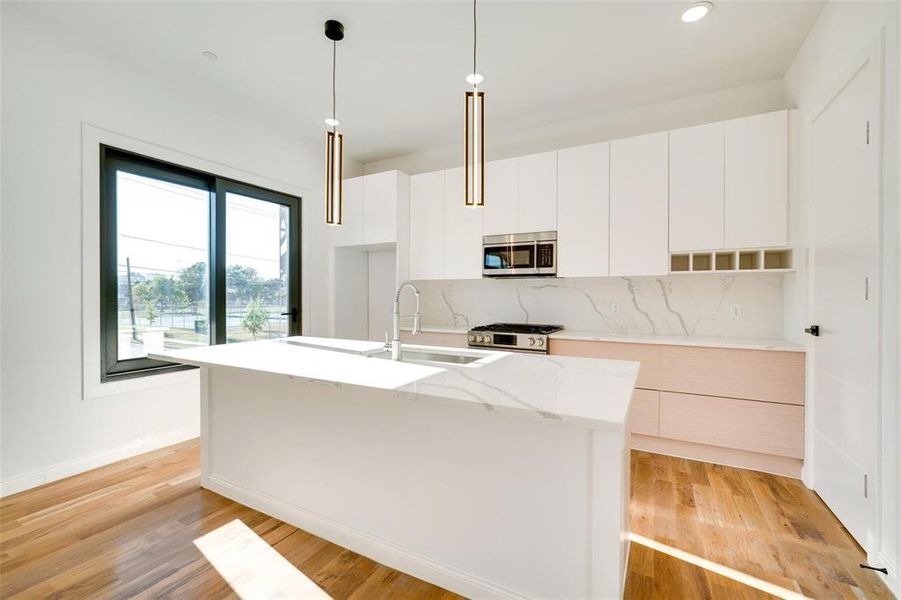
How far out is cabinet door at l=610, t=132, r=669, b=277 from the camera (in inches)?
118

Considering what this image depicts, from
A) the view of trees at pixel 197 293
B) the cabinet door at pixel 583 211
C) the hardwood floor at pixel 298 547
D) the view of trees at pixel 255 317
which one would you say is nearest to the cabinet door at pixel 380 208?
the view of trees at pixel 197 293

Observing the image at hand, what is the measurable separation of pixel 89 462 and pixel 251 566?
69.7 inches

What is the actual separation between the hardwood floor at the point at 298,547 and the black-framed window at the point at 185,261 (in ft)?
3.42

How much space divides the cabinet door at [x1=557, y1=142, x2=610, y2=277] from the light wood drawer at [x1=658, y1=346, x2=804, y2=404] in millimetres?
868

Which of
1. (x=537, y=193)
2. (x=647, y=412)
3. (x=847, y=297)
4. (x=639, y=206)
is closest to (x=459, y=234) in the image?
(x=537, y=193)

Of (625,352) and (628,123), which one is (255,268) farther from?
(628,123)

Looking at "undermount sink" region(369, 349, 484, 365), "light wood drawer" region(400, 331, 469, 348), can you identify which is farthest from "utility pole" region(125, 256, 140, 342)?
"light wood drawer" region(400, 331, 469, 348)

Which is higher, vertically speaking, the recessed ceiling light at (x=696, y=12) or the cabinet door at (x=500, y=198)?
the recessed ceiling light at (x=696, y=12)

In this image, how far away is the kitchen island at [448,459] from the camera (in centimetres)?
124

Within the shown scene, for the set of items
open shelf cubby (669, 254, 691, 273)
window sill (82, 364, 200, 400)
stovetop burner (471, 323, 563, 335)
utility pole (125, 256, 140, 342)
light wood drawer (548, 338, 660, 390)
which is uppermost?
open shelf cubby (669, 254, 691, 273)

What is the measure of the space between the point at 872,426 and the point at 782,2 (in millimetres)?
2237

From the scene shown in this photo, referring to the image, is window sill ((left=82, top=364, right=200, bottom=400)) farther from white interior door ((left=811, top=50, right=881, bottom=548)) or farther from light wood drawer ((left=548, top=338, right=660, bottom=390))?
white interior door ((left=811, top=50, right=881, bottom=548))

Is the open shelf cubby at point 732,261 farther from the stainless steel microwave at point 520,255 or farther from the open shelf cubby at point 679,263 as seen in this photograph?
the stainless steel microwave at point 520,255

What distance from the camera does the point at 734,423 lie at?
2.64m
